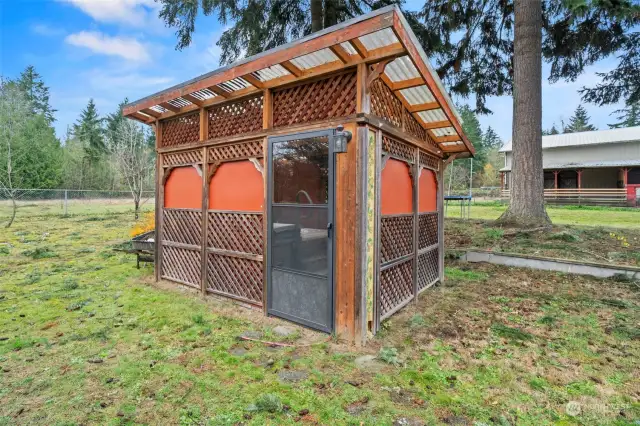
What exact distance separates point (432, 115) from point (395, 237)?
1927 mm

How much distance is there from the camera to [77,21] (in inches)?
469

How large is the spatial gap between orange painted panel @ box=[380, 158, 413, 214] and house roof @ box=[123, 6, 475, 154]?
0.87 m

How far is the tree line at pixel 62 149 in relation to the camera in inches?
569

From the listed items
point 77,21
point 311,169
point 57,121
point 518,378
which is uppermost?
point 57,121

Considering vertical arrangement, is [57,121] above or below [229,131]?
above

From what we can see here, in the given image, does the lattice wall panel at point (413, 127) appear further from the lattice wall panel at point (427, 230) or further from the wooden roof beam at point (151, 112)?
the wooden roof beam at point (151, 112)

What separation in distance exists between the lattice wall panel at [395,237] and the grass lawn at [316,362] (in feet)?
2.62

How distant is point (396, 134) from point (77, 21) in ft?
47.7

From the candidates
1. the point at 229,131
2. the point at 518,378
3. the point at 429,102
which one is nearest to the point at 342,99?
the point at 429,102

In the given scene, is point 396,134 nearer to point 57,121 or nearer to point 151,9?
point 151,9

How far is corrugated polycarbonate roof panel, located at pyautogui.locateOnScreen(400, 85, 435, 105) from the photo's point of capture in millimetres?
3764

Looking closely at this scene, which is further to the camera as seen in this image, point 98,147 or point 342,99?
point 98,147

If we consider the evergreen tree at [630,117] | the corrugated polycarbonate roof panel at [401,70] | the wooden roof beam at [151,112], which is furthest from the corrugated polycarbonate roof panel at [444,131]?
the evergreen tree at [630,117]

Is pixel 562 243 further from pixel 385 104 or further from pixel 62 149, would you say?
pixel 62 149
